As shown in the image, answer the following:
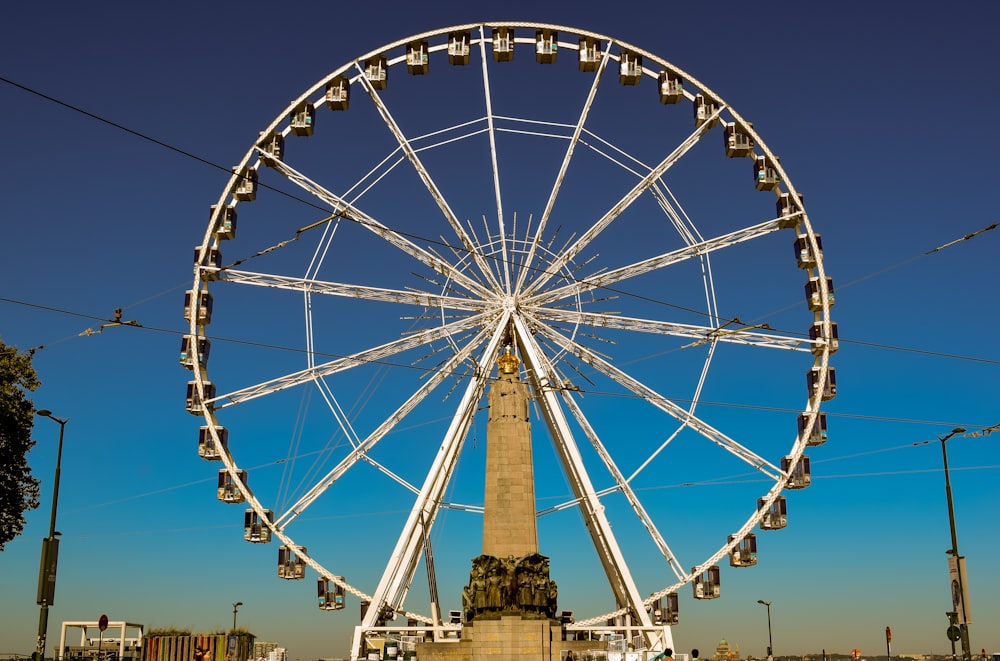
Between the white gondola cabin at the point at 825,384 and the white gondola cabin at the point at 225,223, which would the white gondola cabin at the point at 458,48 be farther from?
the white gondola cabin at the point at 825,384

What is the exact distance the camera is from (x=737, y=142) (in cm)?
3778

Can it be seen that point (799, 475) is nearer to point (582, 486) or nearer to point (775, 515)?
point (775, 515)

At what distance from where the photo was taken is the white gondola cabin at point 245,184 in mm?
37031

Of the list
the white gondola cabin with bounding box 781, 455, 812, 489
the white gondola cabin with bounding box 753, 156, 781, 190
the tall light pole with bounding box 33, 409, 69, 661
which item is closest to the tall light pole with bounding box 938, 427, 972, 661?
the white gondola cabin with bounding box 781, 455, 812, 489

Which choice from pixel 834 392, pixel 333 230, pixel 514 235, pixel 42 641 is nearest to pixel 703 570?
pixel 834 392

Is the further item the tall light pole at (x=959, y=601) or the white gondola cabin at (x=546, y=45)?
the white gondola cabin at (x=546, y=45)

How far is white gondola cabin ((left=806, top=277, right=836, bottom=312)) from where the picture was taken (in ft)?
120

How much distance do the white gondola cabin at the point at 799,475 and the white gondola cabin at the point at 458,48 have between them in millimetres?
17626

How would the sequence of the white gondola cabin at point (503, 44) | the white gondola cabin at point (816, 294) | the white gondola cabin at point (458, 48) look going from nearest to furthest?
the white gondola cabin at point (816, 294) < the white gondola cabin at point (458, 48) < the white gondola cabin at point (503, 44)

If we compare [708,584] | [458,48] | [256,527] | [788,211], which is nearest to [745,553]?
[708,584]

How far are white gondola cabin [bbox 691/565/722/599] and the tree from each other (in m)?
21.5

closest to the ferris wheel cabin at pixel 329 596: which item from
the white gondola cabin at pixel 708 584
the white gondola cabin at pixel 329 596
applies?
the white gondola cabin at pixel 329 596

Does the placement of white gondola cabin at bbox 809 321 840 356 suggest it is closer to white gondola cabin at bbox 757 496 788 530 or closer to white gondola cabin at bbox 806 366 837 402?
white gondola cabin at bbox 806 366 837 402

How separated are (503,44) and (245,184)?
10.2 metres
